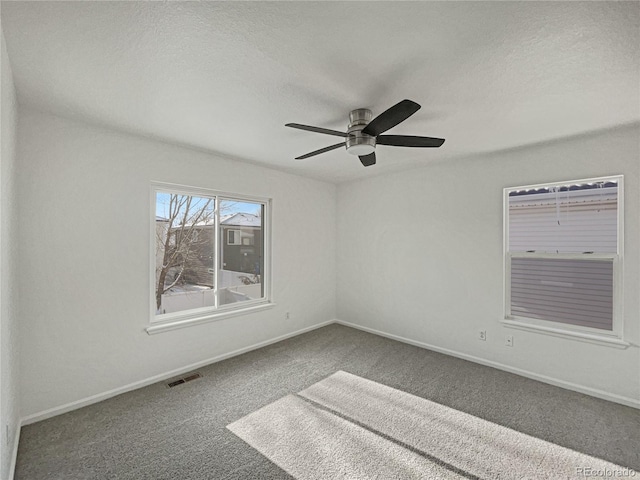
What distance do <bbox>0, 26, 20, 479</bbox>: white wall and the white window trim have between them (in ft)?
13.6

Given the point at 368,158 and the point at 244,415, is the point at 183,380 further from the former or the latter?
the point at 368,158

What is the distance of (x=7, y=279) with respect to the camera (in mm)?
1759

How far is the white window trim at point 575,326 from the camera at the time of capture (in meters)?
2.66

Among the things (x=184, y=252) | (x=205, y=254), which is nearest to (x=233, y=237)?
(x=205, y=254)

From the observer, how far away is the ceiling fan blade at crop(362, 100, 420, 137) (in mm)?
1652

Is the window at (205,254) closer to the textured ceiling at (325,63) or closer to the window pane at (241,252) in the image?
the window pane at (241,252)

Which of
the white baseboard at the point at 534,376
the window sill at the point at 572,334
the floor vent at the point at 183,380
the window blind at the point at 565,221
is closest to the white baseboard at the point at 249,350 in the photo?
the white baseboard at the point at 534,376

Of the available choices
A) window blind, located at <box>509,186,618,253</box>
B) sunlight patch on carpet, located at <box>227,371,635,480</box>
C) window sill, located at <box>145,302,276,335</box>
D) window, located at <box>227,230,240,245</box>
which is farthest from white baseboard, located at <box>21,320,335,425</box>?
window blind, located at <box>509,186,618,253</box>

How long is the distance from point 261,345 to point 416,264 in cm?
239

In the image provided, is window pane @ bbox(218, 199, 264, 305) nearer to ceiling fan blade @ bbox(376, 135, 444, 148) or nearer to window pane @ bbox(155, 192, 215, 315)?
window pane @ bbox(155, 192, 215, 315)

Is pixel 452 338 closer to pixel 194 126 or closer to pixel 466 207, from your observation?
pixel 466 207

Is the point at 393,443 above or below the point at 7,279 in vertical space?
below

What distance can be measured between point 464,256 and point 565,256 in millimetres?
957

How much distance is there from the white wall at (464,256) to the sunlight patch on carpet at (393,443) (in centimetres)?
118
